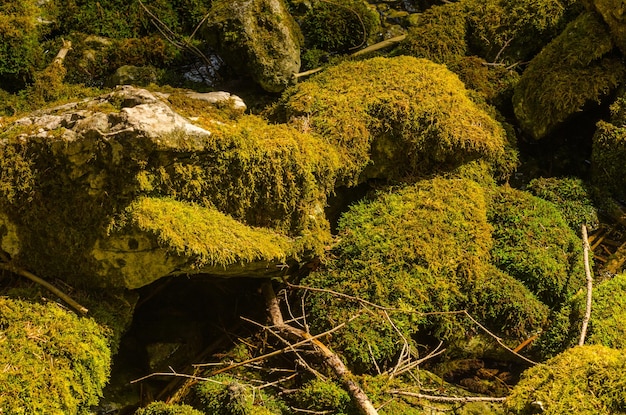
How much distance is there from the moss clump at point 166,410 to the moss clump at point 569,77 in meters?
3.42

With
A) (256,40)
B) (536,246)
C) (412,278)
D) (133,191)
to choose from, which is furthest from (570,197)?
(133,191)

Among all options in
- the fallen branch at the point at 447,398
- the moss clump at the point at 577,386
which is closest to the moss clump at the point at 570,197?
the moss clump at the point at 577,386

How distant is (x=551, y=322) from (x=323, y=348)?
1.58 metres

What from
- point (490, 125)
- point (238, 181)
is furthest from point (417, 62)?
point (238, 181)

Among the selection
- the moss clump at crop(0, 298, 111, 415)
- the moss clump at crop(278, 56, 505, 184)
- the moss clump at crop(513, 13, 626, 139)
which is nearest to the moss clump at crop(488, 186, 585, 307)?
the moss clump at crop(278, 56, 505, 184)

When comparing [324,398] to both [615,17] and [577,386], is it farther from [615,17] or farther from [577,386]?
[615,17]

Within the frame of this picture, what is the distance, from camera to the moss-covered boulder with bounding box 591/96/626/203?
4609 mm

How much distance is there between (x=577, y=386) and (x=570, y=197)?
1866 mm

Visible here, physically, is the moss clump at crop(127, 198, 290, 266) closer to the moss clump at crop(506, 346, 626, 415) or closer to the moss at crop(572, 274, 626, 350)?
the moss clump at crop(506, 346, 626, 415)

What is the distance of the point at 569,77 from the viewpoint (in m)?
4.79

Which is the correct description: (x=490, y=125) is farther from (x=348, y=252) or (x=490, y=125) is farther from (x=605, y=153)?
(x=348, y=252)

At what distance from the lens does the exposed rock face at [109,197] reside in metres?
3.19

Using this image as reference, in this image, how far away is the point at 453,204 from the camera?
440cm

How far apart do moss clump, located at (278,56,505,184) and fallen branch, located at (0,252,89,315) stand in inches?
75.0
